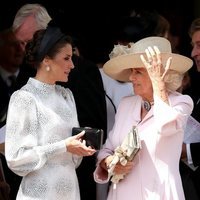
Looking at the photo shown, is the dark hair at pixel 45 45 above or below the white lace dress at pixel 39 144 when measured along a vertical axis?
above

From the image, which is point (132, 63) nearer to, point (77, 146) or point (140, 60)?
point (140, 60)

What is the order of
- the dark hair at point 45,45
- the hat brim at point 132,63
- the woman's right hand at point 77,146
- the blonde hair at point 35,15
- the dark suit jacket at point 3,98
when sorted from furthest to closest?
the blonde hair at point 35,15
the dark suit jacket at point 3,98
the hat brim at point 132,63
the dark hair at point 45,45
the woman's right hand at point 77,146

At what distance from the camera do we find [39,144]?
11.3 ft

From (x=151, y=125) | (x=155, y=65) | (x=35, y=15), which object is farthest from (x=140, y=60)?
(x=35, y=15)

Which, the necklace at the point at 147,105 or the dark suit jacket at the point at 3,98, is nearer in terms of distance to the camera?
the necklace at the point at 147,105

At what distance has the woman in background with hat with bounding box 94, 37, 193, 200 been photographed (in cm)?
349

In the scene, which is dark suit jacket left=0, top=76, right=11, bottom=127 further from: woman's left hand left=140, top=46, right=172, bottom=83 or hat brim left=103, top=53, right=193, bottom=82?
woman's left hand left=140, top=46, right=172, bottom=83

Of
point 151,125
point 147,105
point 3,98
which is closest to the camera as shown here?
point 151,125

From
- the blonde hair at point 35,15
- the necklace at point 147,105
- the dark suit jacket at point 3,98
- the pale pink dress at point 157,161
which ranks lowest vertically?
the dark suit jacket at point 3,98

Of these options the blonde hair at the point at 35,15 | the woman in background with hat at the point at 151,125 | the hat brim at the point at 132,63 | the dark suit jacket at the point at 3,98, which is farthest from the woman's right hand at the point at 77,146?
the blonde hair at the point at 35,15

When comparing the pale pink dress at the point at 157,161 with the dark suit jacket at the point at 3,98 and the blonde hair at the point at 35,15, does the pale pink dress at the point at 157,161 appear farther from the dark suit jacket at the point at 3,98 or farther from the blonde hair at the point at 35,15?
the blonde hair at the point at 35,15

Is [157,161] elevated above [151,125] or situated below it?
below

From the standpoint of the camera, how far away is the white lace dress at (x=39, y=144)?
11.2 ft

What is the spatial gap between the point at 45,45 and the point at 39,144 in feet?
1.61
